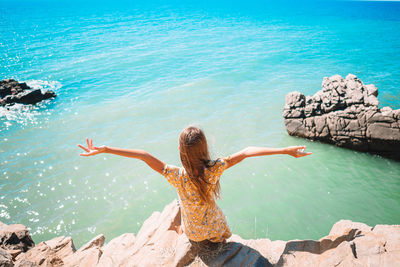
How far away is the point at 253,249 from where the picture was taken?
3.46m

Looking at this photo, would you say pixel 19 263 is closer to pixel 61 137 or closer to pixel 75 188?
pixel 75 188

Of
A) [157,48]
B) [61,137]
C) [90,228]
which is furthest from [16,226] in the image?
[157,48]

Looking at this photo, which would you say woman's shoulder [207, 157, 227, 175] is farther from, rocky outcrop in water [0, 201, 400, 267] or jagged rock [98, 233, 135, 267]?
jagged rock [98, 233, 135, 267]

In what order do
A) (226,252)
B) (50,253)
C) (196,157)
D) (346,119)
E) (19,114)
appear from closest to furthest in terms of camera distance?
(196,157) < (226,252) < (50,253) < (346,119) < (19,114)

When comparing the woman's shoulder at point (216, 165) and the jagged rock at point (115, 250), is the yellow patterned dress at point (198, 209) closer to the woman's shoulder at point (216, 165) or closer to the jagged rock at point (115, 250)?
the woman's shoulder at point (216, 165)

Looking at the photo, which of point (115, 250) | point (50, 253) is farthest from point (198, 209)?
point (50, 253)

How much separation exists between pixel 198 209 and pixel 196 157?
0.82 meters

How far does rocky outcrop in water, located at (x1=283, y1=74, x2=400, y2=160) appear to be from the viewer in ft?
26.2

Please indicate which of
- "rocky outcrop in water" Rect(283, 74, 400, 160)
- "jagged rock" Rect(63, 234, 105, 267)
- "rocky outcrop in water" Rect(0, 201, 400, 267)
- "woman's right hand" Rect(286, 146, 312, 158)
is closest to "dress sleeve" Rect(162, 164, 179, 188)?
"rocky outcrop in water" Rect(0, 201, 400, 267)

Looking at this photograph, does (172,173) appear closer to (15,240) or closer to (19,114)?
(15,240)

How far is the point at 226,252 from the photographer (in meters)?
3.25

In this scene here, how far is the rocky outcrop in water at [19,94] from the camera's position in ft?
48.1

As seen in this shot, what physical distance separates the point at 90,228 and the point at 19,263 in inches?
126

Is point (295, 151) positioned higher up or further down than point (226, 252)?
higher up
